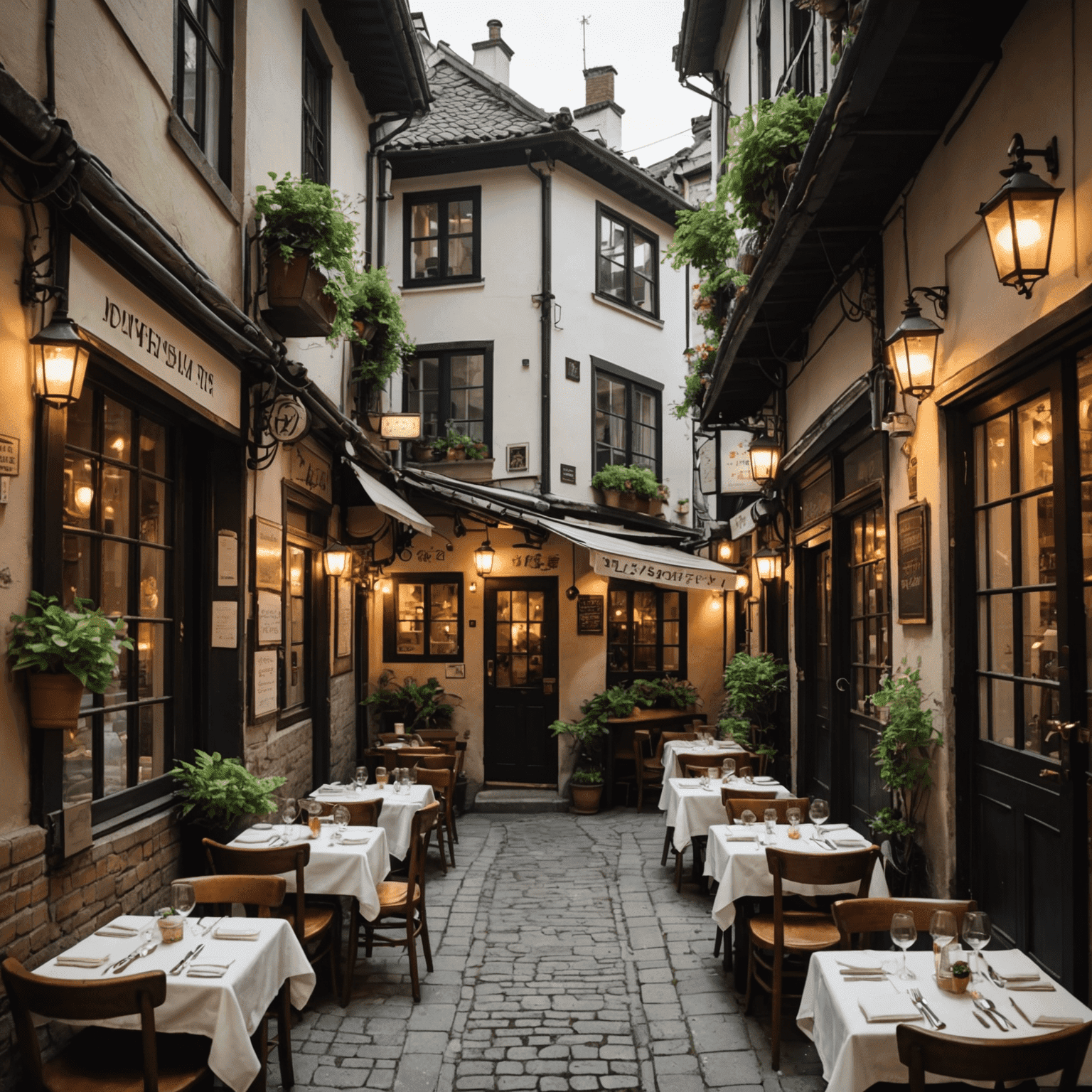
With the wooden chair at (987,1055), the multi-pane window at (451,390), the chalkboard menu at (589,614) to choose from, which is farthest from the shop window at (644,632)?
the wooden chair at (987,1055)

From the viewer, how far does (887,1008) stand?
3.38 meters

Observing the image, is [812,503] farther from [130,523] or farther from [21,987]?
[21,987]

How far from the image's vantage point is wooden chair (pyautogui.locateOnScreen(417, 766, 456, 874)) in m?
8.47

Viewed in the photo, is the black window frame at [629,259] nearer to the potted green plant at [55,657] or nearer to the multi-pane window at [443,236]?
the multi-pane window at [443,236]

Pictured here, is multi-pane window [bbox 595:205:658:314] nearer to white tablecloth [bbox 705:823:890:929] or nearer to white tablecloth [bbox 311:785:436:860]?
white tablecloth [bbox 311:785:436:860]

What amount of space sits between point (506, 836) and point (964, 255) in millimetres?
7786

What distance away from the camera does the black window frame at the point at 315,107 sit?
8414mm

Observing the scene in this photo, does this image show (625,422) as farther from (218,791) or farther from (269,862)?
(269,862)

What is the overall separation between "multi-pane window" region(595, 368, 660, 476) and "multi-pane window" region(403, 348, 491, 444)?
1679mm

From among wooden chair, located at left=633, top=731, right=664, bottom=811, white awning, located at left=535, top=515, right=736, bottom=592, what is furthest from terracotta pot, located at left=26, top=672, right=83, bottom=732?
wooden chair, located at left=633, top=731, right=664, bottom=811

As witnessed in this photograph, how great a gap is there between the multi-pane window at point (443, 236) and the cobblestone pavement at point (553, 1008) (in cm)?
843

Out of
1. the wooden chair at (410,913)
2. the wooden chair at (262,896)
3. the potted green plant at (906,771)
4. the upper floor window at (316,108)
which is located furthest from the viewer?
the upper floor window at (316,108)

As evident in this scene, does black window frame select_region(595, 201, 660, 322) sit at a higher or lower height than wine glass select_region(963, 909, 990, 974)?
higher

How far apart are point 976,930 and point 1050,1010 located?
32 cm
